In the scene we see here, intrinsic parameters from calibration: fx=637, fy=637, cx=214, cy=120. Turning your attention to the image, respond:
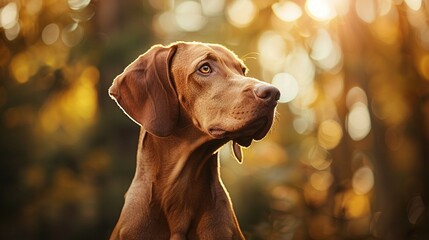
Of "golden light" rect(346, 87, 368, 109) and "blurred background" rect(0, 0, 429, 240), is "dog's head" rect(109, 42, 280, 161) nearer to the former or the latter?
"blurred background" rect(0, 0, 429, 240)

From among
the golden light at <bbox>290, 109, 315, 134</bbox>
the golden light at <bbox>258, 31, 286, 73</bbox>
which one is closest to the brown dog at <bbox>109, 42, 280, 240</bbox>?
the golden light at <bbox>258, 31, 286, 73</bbox>

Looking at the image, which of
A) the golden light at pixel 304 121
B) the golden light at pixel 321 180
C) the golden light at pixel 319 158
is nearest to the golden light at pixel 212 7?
the golden light at pixel 304 121

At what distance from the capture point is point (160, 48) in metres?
4.57

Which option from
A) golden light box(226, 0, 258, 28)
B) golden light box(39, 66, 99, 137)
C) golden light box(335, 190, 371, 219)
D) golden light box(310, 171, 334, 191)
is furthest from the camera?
golden light box(226, 0, 258, 28)

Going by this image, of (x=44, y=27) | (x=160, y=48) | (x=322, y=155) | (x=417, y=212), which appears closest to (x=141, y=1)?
(x=44, y=27)

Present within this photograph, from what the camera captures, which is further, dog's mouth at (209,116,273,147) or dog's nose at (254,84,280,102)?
dog's mouth at (209,116,273,147)

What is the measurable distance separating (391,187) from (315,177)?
296 centimetres

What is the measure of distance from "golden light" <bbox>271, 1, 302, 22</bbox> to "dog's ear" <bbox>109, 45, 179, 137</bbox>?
9971mm

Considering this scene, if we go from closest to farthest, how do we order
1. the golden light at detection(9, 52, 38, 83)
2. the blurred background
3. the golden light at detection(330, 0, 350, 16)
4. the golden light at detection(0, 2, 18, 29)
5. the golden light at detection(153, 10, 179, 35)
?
1. the blurred background
2. the golden light at detection(9, 52, 38, 83)
3. the golden light at detection(330, 0, 350, 16)
4. the golden light at detection(153, 10, 179, 35)
5. the golden light at detection(0, 2, 18, 29)

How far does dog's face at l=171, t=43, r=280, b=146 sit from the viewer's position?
391 cm

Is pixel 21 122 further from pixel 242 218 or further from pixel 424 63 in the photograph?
pixel 424 63

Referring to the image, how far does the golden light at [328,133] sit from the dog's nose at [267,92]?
10.9 m

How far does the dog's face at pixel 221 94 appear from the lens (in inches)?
154

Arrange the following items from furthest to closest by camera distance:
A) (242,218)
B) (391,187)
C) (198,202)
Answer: (391,187) < (242,218) < (198,202)
